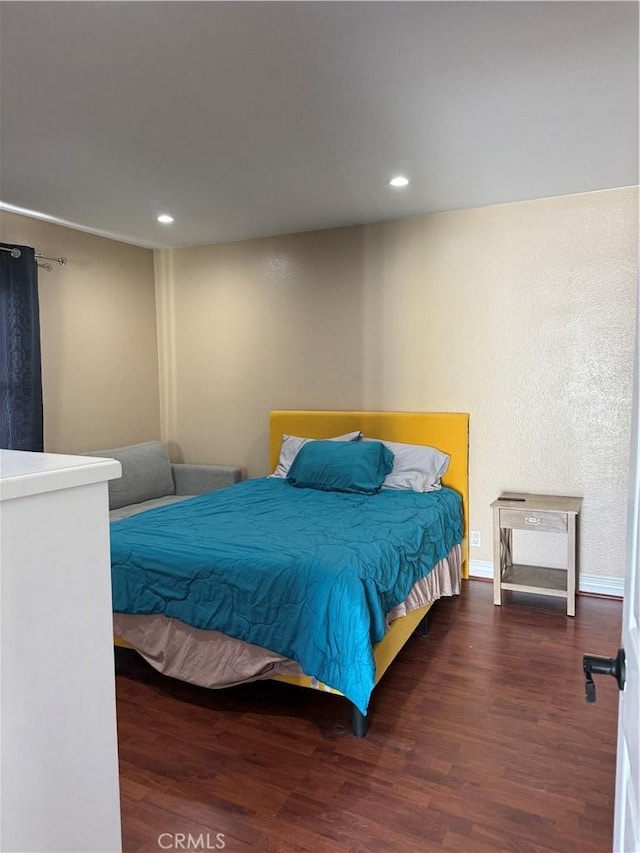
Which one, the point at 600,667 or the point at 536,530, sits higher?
the point at 600,667

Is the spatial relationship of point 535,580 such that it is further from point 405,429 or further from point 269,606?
point 269,606

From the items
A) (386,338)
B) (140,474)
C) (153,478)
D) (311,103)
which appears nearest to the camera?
(311,103)

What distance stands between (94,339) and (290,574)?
296cm

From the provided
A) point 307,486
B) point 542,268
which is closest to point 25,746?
point 307,486

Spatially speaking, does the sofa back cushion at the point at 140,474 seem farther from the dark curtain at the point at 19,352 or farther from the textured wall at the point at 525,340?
the textured wall at the point at 525,340

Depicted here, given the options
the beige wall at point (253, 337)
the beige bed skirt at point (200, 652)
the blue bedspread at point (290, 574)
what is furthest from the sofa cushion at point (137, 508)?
the beige bed skirt at point (200, 652)

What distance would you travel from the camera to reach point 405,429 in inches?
157

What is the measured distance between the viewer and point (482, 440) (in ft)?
12.5

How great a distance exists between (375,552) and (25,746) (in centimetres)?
165

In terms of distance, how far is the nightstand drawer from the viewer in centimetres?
327

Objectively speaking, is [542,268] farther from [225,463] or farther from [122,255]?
[122,255]

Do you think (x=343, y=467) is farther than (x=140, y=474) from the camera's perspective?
No

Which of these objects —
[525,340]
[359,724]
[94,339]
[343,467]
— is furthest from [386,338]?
[359,724]

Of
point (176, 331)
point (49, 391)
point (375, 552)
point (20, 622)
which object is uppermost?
point (176, 331)
